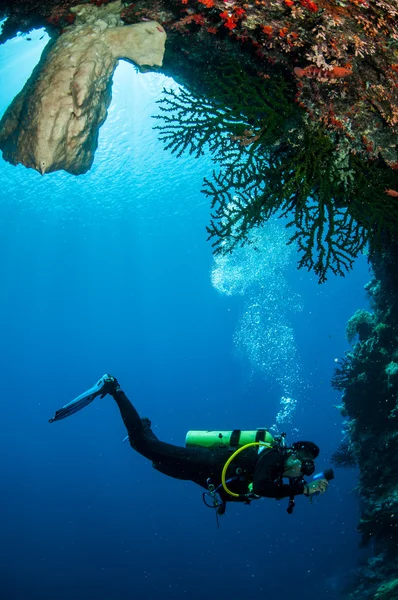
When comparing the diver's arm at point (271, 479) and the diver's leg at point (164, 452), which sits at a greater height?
the diver's leg at point (164, 452)

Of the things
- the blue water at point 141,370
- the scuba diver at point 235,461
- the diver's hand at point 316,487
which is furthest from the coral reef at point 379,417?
the blue water at point 141,370

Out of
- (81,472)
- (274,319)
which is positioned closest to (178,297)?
(274,319)

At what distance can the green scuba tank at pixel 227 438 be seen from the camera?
16.3ft

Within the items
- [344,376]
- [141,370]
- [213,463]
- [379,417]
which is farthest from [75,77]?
[141,370]

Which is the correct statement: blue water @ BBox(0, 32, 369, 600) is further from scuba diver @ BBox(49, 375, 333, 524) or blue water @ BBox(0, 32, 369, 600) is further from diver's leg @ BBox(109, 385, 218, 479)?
scuba diver @ BBox(49, 375, 333, 524)

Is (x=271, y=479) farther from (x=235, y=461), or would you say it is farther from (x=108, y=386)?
(x=108, y=386)

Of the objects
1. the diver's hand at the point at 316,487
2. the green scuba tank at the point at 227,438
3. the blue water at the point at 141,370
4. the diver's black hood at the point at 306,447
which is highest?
the blue water at the point at 141,370

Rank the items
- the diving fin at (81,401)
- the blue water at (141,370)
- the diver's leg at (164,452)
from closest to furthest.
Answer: the diver's leg at (164,452)
the diving fin at (81,401)
the blue water at (141,370)

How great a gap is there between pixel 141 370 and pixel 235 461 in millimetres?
90416

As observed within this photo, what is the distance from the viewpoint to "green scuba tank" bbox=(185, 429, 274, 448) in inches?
195

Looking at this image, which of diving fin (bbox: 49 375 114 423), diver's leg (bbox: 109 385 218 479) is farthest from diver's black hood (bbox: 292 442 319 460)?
diving fin (bbox: 49 375 114 423)

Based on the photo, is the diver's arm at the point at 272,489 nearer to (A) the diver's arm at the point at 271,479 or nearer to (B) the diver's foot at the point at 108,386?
(A) the diver's arm at the point at 271,479

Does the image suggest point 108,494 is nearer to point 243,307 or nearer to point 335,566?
point 335,566

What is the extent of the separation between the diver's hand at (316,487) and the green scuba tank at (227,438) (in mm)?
645
